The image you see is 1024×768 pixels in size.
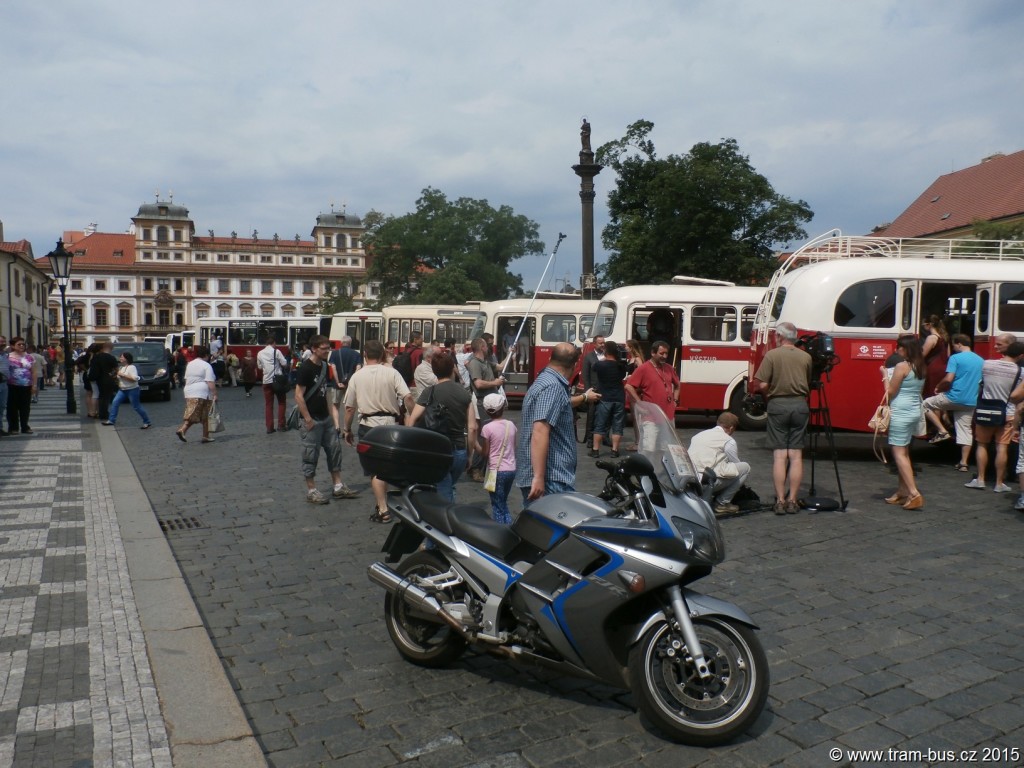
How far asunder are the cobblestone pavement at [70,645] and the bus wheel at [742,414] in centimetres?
1121

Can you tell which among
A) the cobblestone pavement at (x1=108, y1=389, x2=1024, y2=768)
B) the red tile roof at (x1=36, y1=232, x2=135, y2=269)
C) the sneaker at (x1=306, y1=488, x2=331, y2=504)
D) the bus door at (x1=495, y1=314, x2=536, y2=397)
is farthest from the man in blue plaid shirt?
the red tile roof at (x1=36, y1=232, x2=135, y2=269)

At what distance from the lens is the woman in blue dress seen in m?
8.59

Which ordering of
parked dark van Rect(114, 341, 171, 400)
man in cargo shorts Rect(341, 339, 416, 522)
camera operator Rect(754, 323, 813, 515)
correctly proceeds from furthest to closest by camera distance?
1. parked dark van Rect(114, 341, 171, 400)
2. man in cargo shorts Rect(341, 339, 416, 522)
3. camera operator Rect(754, 323, 813, 515)

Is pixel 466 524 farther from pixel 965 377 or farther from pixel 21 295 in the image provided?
pixel 21 295

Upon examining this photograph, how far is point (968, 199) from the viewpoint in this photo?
203 ft

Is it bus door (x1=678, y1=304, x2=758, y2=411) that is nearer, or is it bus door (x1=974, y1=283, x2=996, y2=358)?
bus door (x1=974, y1=283, x2=996, y2=358)

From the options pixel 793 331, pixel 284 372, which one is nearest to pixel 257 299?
pixel 284 372

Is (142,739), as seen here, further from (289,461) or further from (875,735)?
(289,461)

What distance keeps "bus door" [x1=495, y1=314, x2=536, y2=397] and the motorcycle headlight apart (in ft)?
59.9

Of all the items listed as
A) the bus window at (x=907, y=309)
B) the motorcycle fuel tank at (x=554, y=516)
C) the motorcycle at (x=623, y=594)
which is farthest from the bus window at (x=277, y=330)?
the motorcycle fuel tank at (x=554, y=516)

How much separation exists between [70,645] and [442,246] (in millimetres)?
64475

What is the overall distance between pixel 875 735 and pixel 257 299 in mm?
121271

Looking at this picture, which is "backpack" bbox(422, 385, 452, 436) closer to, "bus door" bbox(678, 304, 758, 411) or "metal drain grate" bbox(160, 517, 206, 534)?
"metal drain grate" bbox(160, 517, 206, 534)

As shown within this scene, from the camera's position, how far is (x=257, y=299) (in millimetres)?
118875
